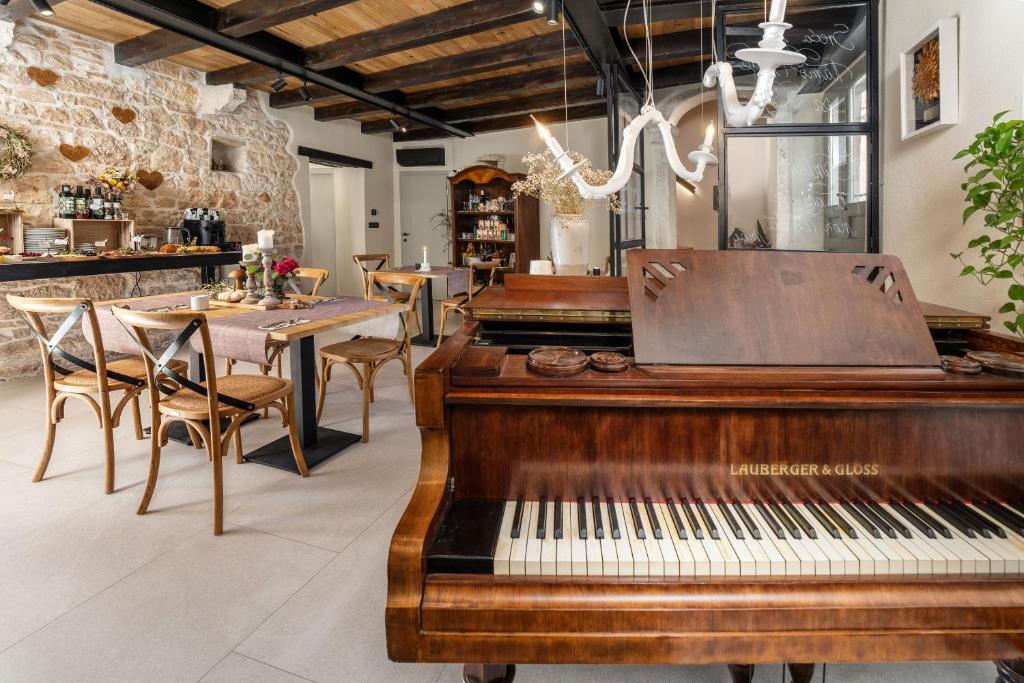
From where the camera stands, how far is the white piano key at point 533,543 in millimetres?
966

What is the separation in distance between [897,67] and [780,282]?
1.99 m

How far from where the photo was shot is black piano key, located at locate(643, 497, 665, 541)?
101 cm

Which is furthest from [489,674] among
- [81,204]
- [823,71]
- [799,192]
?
[81,204]

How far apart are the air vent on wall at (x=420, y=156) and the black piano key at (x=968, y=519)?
8944 millimetres

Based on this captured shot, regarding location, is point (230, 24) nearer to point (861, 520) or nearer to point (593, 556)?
point (593, 556)

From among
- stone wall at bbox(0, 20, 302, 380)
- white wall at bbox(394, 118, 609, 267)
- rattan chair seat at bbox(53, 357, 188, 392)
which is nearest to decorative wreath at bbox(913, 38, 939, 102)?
rattan chair seat at bbox(53, 357, 188, 392)

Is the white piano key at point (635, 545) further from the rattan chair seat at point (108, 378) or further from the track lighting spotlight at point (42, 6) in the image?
the track lighting spotlight at point (42, 6)

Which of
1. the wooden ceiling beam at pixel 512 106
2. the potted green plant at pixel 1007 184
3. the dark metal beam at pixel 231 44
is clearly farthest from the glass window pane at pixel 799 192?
the wooden ceiling beam at pixel 512 106

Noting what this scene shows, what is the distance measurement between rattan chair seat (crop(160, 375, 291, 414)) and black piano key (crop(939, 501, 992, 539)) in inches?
93.2

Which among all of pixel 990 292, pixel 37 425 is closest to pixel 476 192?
pixel 37 425

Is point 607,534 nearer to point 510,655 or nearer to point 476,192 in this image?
point 510,655

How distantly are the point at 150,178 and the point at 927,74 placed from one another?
599 cm

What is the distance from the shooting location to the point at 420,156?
9352mm

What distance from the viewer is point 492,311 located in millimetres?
1491
